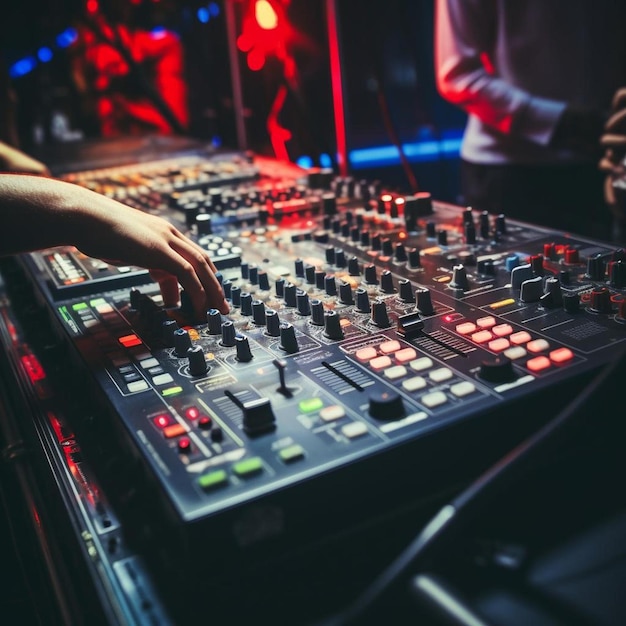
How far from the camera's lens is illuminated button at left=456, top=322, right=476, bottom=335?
1.11 meters

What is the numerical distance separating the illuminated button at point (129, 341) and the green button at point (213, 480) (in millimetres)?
455

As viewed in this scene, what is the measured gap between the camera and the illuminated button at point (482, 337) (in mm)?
1072

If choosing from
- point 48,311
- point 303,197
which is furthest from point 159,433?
point 303,197

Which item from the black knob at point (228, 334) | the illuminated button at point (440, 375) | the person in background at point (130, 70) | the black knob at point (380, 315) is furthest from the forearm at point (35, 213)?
the person in background at point (130, 70)

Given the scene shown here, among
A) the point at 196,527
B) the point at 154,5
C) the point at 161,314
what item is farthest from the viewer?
the point at 154,5

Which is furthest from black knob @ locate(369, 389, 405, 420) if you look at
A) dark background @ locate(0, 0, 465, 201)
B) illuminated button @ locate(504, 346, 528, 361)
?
dark background @ locate(0, 0, 465, 201)

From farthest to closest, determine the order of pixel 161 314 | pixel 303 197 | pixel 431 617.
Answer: pixel 303 197, pixel 161 314, pixel 431 617

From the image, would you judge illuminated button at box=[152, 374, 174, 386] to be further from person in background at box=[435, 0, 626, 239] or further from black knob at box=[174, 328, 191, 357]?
person in background at box=[435, 0, 626, 239]

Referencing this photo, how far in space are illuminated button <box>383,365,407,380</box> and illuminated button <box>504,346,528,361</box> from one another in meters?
0.16

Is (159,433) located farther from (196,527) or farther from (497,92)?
(497,92)

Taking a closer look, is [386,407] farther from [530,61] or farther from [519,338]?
[530,61]

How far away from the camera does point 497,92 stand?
229 centimetres

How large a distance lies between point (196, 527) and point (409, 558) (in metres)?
0.22

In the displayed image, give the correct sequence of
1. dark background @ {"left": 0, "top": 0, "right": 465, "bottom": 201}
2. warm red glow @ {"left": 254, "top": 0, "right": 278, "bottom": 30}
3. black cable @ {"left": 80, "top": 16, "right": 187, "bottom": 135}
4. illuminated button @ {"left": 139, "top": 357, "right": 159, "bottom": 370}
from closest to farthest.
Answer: illuminated button @ {"left": 139, "top": 357, "right": 159, "bottom": 370}
warm red glow @ {"left": 254, "top": 0, "right": 278, "bottom": 30}
dark background @ {"left": 0, "top": 0, "right": 465, "bottom": 201}
black cable @ {"left": 80, "top": 16, "right": 187, "bottom": 135}
